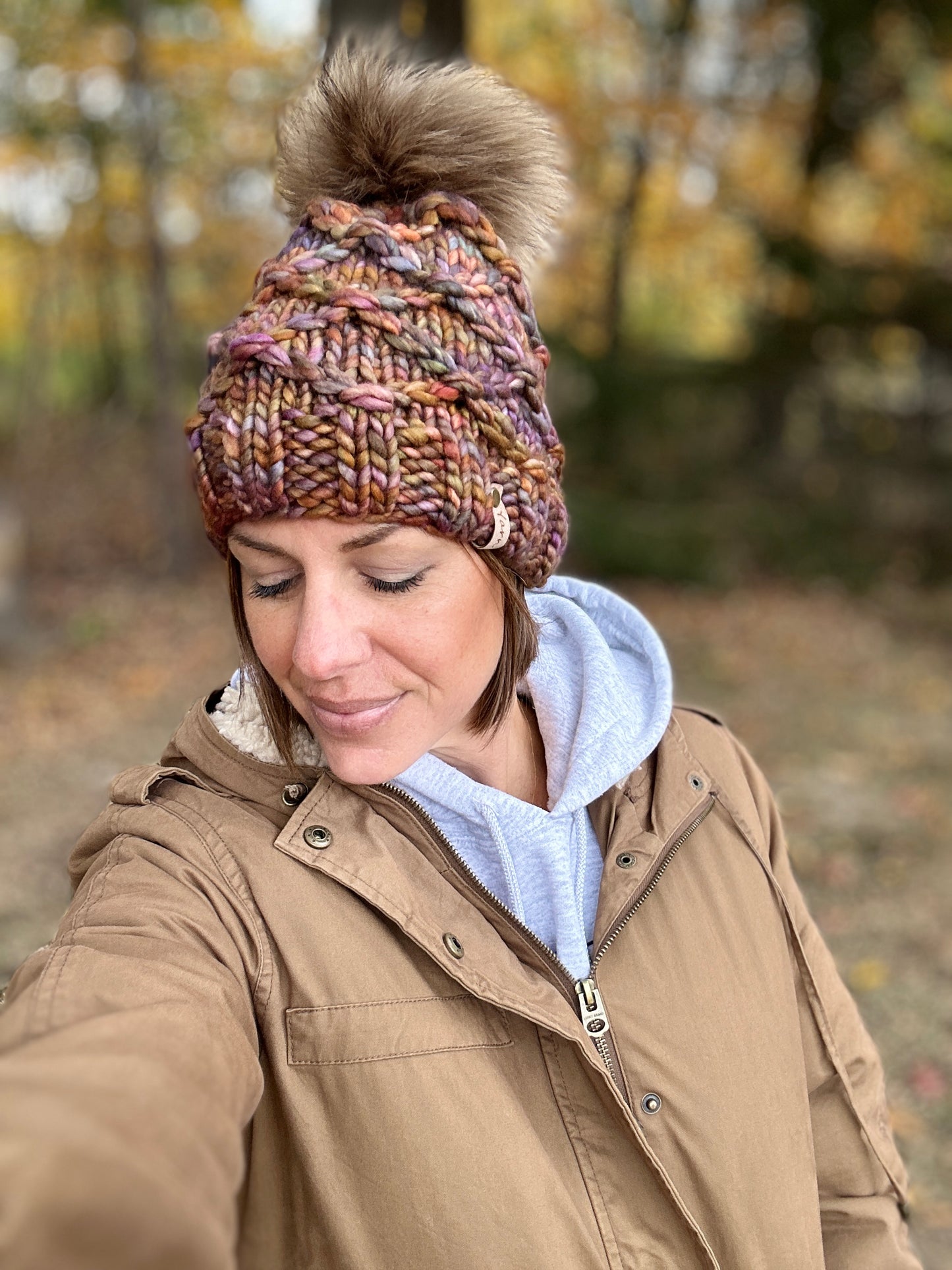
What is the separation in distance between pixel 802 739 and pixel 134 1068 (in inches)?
269

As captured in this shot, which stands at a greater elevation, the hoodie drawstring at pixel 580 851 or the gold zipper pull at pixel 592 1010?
the hoodie drawstring at pixel 580 851

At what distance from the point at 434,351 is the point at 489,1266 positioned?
49.2 inches

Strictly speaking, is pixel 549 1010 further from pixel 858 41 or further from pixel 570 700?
pixel 858 41

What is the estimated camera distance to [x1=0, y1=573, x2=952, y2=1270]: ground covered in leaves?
4.67m

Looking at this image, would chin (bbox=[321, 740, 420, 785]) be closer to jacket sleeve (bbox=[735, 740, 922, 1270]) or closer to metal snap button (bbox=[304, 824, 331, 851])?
metal snap button (bbox=[304, 824, 331, 851])

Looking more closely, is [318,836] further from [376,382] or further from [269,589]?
[376,382]

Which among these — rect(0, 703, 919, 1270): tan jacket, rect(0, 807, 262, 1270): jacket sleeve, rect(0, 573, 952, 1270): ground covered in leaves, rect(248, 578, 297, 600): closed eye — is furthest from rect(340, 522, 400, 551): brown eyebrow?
rect(0, 573, 952, 1270): ground covered in leaves

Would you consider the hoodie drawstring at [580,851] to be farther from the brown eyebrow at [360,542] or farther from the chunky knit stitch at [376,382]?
the brown eyebrow at [360,542]

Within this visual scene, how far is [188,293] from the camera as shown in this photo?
1508 cm

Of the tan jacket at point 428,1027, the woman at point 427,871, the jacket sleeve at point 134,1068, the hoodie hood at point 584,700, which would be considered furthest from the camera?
the hoodie hood at point 584,700

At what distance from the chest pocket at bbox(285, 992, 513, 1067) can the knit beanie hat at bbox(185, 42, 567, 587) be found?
2.21ft

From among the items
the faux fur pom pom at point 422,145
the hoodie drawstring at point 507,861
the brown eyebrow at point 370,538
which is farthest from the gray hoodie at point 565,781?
the faux fur pom pom at point 422,145

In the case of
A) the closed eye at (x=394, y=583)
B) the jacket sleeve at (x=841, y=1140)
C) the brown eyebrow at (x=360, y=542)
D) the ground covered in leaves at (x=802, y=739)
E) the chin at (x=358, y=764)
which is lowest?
the ground covered in leaves at (x=802, y=739)

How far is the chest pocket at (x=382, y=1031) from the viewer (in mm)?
1448
